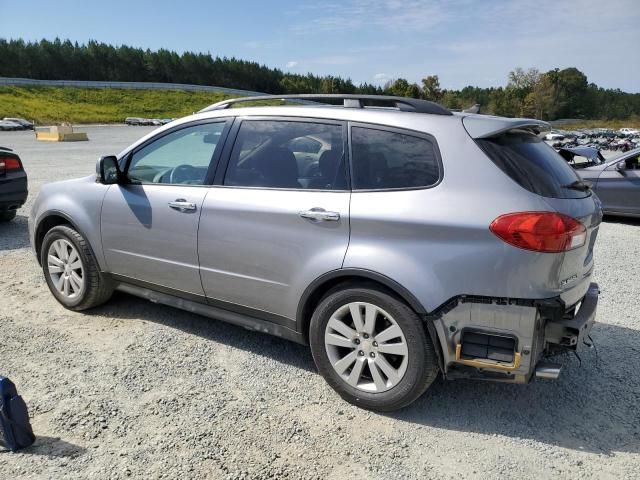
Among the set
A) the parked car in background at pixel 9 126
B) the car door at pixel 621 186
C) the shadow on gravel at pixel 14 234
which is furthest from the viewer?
the parked car in background at pixel 9 126

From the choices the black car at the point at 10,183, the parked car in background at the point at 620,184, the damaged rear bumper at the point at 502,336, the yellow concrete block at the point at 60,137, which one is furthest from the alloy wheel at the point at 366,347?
the yellow concrete block at the point at 60,137

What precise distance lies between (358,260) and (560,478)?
1484mm

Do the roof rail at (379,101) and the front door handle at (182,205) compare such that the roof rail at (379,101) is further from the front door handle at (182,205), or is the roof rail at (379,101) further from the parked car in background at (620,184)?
the parked car in background at (620,184)

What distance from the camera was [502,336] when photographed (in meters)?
2.68

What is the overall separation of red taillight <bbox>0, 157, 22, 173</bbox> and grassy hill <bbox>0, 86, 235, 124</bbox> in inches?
2387

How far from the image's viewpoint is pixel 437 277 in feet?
8.95

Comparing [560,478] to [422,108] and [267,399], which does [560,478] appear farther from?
[422,108]

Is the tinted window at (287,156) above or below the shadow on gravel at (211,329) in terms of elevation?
above

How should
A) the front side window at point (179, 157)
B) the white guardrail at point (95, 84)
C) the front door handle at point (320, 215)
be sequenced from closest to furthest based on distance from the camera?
the front door handle at point (320, 215)
the front side window at point (179, 157)
the white guardrail at point (95, 84)

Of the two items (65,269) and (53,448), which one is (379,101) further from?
(65,269)

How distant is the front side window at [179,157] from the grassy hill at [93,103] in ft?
213

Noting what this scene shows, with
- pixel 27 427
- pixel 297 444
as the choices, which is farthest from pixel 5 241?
pixel 297 444

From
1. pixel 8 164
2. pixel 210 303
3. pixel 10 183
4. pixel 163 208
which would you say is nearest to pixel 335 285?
pixel 210 303

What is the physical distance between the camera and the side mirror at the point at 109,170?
4.05m
